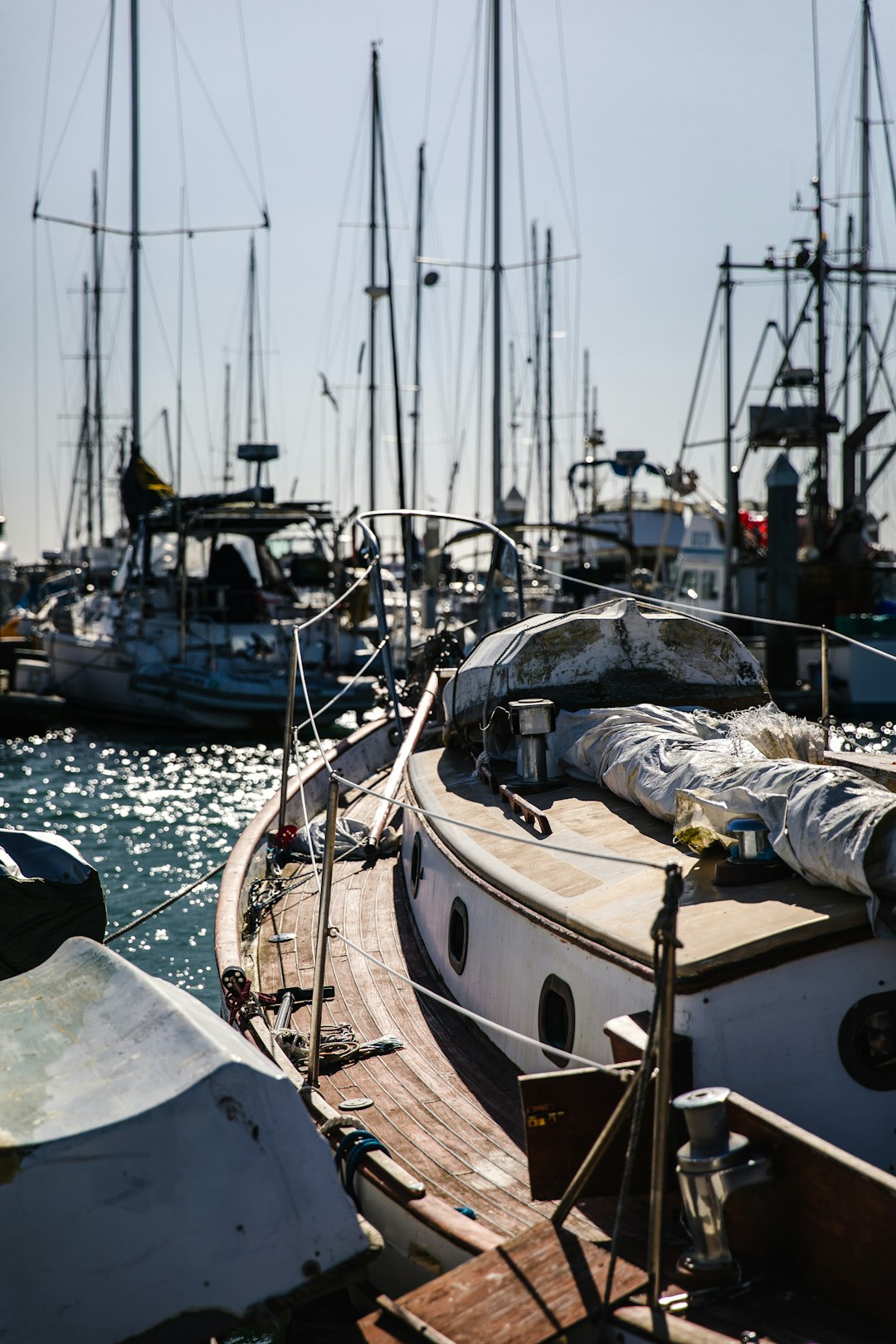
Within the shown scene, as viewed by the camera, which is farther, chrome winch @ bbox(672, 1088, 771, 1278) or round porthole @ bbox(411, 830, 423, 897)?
round porthole @ bbox(411, 830, 423, 897)

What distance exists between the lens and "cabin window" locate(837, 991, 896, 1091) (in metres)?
4.14

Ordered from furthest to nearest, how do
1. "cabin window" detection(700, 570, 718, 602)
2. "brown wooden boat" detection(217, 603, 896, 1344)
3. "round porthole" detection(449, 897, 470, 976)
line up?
1. "cabin window" detection(700, 570, 718, 602)
2. "round porthole" detection(449, 897, 470, 976)
3. "brown wooden boat" detection(217, 603, 896, 1344)

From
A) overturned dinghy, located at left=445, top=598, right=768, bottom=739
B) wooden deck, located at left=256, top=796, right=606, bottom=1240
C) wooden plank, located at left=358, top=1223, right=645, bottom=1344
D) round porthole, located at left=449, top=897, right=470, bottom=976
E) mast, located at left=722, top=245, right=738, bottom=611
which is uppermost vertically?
mast, located at left=722, top=245, right=738, bottom=611

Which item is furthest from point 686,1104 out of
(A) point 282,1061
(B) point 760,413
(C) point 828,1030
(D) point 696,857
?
(B) point 760,413

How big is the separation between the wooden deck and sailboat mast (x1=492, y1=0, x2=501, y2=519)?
19.0 m

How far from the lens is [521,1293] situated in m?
3.57

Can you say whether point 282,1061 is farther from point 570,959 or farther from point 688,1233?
point 688,1233

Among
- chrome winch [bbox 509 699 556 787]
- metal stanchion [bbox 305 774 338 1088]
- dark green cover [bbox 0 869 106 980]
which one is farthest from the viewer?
dark green cover [bbox 0 869 106 980]

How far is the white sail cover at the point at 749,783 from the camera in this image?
4.17 m

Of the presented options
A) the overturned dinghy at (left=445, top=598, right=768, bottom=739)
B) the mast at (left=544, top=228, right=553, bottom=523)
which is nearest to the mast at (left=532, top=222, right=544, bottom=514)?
the mast at (left=544, top=228, right=553, bottom=523)

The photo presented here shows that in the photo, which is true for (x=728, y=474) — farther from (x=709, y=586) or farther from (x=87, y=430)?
(x=87, y=430)

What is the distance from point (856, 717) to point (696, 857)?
25.1 meters

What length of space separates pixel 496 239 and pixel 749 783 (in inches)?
926

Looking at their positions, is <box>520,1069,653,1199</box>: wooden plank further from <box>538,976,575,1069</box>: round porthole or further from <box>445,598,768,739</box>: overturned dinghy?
<box>445,598,768,739</box>: overturned dinghy
